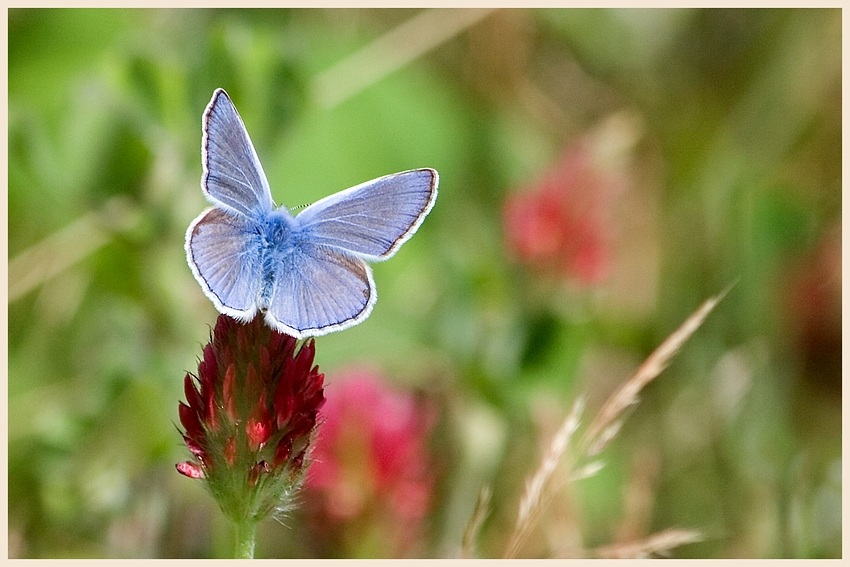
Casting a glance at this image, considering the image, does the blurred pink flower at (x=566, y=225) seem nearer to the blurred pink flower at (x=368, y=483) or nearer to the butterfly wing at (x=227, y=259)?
the blurred pink flower at (x=368, y=483)

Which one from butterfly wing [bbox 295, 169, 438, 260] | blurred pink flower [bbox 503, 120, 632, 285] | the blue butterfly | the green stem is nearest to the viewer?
the green stem

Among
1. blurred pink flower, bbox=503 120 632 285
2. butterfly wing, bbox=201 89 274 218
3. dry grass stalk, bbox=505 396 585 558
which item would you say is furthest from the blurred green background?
butterfly wing, bbox=201 89 274 218

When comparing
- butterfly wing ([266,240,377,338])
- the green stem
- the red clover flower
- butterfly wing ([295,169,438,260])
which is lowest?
the green stem

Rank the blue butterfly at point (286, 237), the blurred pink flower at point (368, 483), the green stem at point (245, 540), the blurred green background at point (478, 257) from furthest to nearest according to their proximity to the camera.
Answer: the blurred green background at point (478, 257), the blurred pink flower at point (368, 483), the blue butterfly at point (286, 237), the green stem at point (245, 540)

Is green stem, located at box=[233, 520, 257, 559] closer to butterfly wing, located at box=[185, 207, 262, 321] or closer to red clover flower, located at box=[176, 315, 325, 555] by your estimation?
red clover flower, located at box=[176, 315, 325, 555]

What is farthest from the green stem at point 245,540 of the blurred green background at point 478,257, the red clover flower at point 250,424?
the blurred green background at point 478,257

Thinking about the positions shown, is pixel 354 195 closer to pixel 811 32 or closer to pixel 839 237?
pixel 839 237

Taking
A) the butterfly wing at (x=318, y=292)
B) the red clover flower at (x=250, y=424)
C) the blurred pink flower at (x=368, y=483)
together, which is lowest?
the blurred pink flower at (x=368, y=483)
